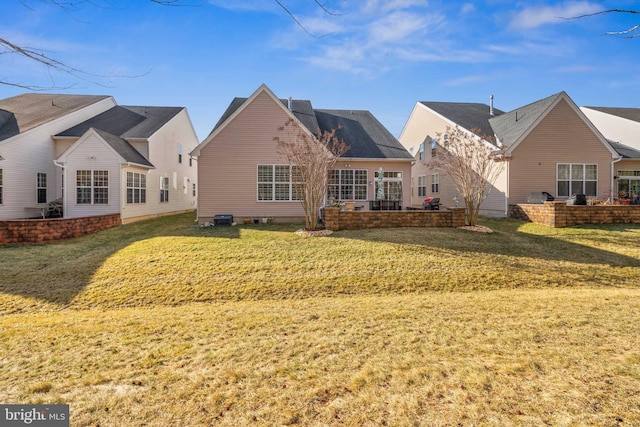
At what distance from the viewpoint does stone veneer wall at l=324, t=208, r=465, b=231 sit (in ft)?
42.6

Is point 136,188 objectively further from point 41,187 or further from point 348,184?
point 348,184

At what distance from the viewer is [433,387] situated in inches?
127

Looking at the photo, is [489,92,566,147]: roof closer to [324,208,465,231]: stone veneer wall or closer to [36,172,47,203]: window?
[324,208,465,231]: stone veneer wall

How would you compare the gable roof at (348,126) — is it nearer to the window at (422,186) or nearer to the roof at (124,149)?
the roof at (124,149)

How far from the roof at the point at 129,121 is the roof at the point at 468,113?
779 inches

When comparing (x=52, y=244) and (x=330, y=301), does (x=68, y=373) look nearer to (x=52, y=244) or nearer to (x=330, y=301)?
(x=330, y=301)

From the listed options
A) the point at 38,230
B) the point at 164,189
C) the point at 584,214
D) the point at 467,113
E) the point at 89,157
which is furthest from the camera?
the point at 467,113

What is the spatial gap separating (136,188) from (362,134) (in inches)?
536

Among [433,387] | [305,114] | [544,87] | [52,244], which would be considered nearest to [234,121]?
[305,114]

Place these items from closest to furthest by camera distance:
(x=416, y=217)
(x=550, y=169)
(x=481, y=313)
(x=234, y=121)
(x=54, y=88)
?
(x=54, y=88)
(x=481, y=313)
(x=416, y=217)
(x=234, y=121)
(x=550, y=169)

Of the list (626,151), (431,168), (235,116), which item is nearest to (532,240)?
(431,168)

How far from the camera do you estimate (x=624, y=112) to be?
24.6 m

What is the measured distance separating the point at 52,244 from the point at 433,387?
46.9 ft

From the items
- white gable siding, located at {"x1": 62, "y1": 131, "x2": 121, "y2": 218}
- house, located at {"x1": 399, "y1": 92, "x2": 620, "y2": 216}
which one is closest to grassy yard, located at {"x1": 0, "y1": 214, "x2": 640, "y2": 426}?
white gable siding, located at {"x1": 62, "y1": 131, "x2": 121, "y2": 218}
